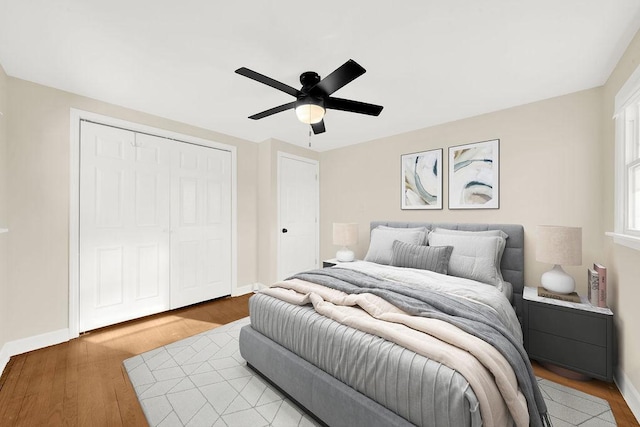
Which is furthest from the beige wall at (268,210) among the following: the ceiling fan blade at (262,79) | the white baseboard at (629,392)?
the white baseboard at (629,392)

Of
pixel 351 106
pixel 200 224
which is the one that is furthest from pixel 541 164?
pixel 200 224

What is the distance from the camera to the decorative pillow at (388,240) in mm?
3096

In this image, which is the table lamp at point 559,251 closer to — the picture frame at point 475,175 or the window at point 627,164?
the window at point 627,164

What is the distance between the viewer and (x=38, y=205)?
2.43m

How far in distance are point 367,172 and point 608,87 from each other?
258cm

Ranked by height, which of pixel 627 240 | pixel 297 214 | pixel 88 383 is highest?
pixel 297 214

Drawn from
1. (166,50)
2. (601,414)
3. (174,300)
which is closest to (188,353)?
(174,300)

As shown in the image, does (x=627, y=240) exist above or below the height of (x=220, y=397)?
above

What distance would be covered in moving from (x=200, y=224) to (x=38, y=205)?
1542 millimetres

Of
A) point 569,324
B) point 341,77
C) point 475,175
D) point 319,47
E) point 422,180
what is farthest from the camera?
point 422,180

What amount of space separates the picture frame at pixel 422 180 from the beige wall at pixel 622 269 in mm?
1432

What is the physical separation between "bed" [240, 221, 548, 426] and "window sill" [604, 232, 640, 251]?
78 centimetres

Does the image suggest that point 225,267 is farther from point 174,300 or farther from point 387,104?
point 387,104

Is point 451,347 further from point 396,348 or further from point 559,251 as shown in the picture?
point 559,251
